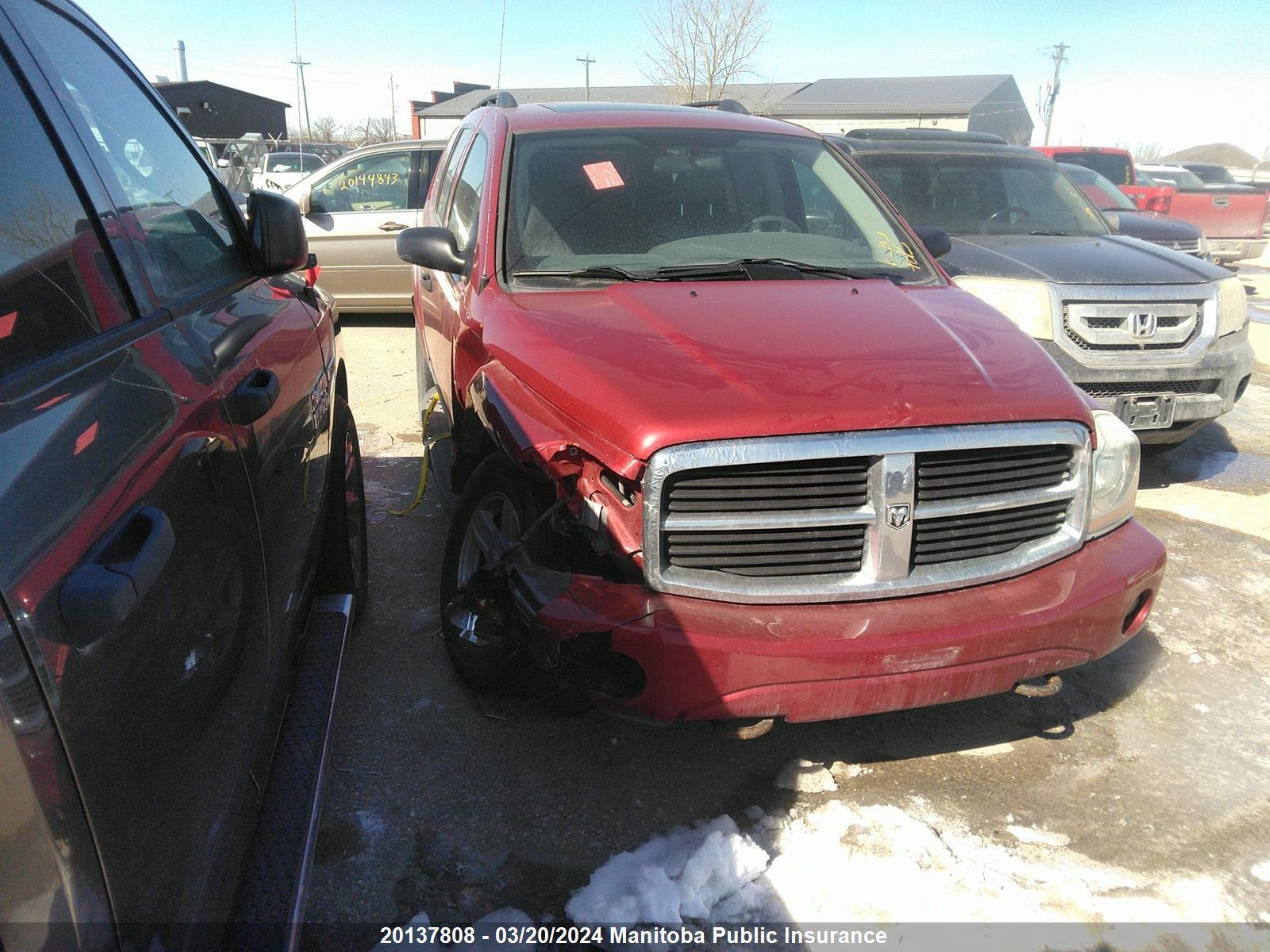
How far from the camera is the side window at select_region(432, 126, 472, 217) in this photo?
5027 millimetres

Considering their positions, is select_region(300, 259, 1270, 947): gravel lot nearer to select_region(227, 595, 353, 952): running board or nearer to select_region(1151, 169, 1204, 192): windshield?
select_region(227, 595, 353, 952): running board

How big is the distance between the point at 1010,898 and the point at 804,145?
3.14 m

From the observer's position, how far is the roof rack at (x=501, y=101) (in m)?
4.68

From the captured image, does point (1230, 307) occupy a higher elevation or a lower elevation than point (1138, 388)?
higher

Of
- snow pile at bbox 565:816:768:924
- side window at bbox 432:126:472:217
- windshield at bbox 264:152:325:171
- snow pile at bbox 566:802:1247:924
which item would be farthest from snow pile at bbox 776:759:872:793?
windshield at bbox 264:152:325:171

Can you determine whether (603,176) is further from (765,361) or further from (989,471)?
(989,471)

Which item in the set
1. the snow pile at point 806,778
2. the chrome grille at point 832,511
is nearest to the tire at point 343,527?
the chrome grille at point 832,511

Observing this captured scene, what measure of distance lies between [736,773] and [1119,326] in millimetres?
3732

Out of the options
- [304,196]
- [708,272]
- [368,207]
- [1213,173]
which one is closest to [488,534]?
[708,272]

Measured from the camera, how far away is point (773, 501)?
247cm

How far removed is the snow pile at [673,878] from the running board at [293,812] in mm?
727

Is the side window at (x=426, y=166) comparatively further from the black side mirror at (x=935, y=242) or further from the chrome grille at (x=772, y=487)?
the chrome grille at (x=772, y=487)

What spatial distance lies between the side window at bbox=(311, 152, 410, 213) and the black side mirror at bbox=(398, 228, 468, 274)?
225 inches

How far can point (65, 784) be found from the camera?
101cm
